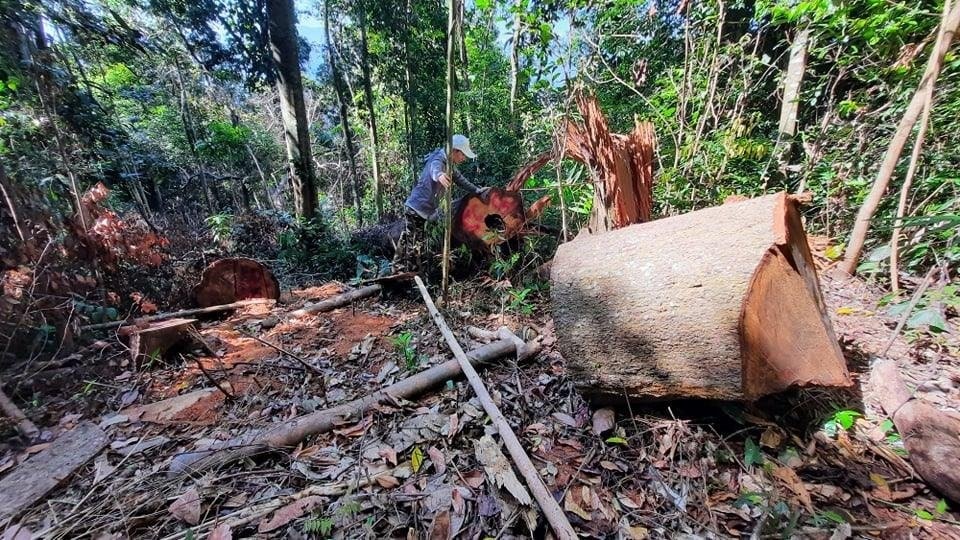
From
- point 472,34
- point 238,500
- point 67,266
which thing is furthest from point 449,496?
point 472,34

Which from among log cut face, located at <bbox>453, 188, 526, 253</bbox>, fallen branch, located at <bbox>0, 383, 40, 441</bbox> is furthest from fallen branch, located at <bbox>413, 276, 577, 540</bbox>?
fallen branch, located at <bbox>0, 383, 40, 441</bbox>

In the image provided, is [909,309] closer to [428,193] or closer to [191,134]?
[428,193]

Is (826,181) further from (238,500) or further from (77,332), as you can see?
(77,332)

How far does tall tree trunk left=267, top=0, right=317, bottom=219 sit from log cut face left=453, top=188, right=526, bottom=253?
386 cm

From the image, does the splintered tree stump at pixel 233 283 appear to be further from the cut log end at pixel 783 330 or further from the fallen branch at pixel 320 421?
the cut log end at pixel 783 330

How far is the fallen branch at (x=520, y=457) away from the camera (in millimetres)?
1480

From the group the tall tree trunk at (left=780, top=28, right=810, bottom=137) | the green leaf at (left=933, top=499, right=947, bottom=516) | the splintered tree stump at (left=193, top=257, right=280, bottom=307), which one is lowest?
the green leaf at (left=933, top=499, right=947, bottom=516)

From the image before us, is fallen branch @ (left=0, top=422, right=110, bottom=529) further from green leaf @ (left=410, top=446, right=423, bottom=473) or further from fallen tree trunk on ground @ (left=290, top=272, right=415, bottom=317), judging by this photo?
fallen tree trunk on ground @ (left=290, top=272, right=415, bottom=317)

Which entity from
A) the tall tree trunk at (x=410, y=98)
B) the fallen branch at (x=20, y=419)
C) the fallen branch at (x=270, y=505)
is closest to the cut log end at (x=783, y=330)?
the fallen branch at (x=270, y=505)

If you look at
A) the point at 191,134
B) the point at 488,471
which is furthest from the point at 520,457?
the point at 191,134

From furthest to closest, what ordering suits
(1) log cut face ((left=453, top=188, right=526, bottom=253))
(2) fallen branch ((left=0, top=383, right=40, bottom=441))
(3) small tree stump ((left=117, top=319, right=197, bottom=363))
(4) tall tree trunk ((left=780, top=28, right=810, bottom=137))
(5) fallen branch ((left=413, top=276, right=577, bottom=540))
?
(1) log cut face ((left=453, top=188, right=526, bottom=253))
(4) tall tree trunk ((left=780, top=28, right=810, bottom=137))
(3) small tree stump ((left=117, top=319, right=197, bottom=363))
(2) fallen branch ((left=0, top=383, right=40, bottom=441))
(5) fallen branch ((left=413, top=276, right=577, bottom=540))

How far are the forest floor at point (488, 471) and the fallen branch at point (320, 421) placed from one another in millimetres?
67

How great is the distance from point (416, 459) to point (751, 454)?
170 cm

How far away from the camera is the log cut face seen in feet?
15.0
